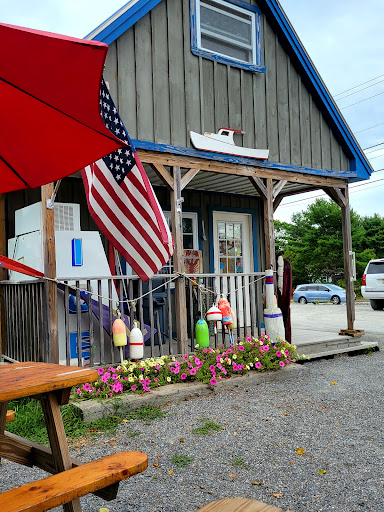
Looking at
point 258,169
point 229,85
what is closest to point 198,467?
point 258,169

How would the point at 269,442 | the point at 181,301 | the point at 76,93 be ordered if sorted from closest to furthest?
the point at 76,93, the point at 269,442, the point at 181,301

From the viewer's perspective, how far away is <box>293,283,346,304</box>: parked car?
26406mm

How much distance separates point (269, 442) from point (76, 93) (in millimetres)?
3141

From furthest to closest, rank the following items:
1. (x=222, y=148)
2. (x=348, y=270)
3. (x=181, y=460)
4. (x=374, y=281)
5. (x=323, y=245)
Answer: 1. (x=323, y=245)
2. (x=374, y=281)
3. (x=348, y=270)
4. (x=222, y=148)
5. (x=181, y=460)

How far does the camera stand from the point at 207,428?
14.5 feet

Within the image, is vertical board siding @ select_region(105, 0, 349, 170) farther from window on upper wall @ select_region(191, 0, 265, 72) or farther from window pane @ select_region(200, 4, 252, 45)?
window pane @ select_region(200, 4, 252, 45)

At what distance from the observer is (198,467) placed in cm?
353

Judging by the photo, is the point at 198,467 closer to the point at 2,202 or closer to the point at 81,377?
the point at 81,377

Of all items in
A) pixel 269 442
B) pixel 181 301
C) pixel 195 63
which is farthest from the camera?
pixel 195 63

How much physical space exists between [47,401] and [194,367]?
3.46 metres

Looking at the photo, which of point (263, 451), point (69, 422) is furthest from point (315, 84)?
point (69, 422)

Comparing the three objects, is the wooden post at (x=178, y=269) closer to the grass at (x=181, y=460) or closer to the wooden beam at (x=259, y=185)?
the wooden beam at (x=259, y=185)

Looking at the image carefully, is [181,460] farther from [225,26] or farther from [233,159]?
[225,26]

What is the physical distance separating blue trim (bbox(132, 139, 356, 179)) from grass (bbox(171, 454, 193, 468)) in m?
3.91
